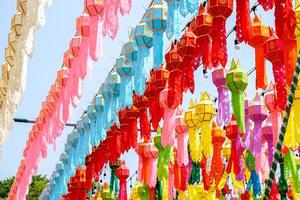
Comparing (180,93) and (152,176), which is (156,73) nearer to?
(180,93)

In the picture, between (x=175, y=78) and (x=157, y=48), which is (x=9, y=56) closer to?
(x=157, y=48)

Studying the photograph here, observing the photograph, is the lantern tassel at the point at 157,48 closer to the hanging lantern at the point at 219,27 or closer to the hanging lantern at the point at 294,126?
the hanging lantern at the point at 219,27

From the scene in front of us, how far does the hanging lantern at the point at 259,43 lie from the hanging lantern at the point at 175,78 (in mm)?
776

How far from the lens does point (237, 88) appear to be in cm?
539

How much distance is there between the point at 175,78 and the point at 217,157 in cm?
129

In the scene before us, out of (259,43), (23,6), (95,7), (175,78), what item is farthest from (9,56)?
(259,43)

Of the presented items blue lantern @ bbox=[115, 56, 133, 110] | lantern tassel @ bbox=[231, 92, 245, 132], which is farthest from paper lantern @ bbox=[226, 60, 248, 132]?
blue lantern @ bbox=[115, 56, 133, 110]

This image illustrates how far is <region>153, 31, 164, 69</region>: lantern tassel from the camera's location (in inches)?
191

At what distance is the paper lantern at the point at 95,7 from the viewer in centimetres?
498

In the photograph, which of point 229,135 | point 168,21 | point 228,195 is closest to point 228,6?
point 168,21

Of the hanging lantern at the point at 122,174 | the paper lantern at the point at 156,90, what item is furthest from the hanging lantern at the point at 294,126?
the hanging lantern at the point at 122,174

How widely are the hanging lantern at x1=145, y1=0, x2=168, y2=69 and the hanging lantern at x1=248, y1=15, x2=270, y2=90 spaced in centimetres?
79

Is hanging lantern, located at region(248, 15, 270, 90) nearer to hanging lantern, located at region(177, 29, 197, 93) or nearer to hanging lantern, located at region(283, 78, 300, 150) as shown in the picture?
hanging lantern, located at region(283, 78, 300, 150)

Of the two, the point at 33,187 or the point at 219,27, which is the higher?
the point at 33,187
